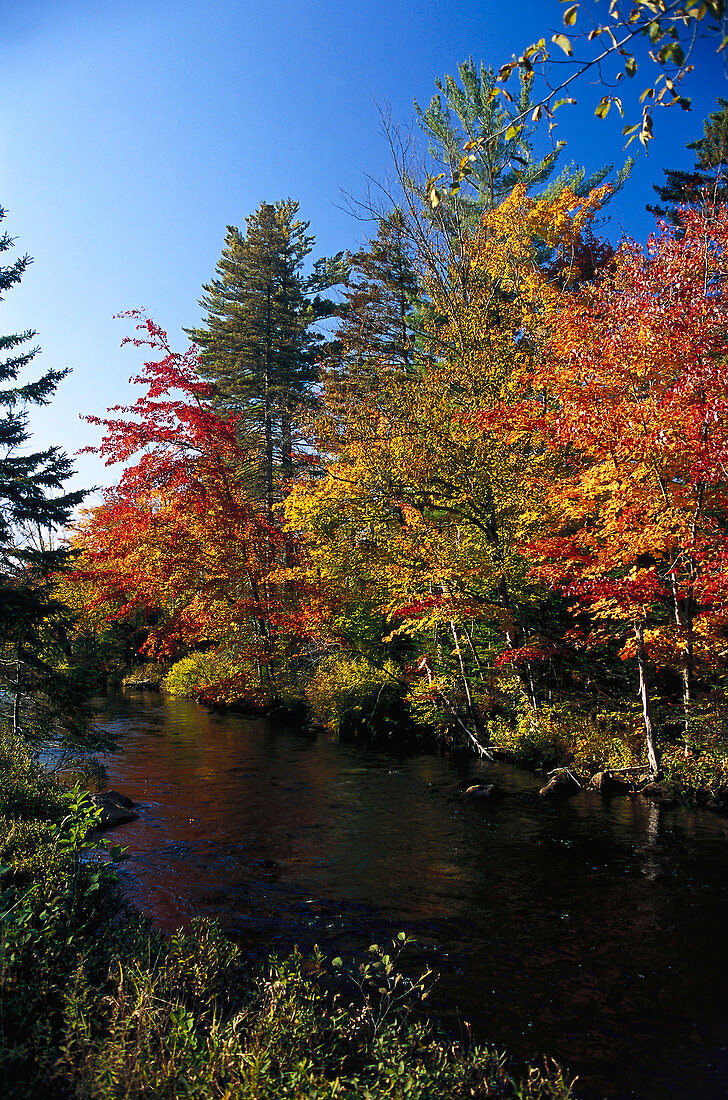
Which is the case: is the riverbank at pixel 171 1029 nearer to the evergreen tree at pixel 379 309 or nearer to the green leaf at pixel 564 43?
the green leaf at pixel 564 43


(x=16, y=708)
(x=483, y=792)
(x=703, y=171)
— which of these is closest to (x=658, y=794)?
(x=483, y=792)

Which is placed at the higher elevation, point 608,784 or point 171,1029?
point 171,1029

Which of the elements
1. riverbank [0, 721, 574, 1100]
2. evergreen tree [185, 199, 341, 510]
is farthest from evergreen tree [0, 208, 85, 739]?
evergreen tree [185, 199, 341, 510]

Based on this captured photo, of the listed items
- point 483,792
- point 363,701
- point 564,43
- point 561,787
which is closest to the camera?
point 564,43

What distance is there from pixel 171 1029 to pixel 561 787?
35.8 ft

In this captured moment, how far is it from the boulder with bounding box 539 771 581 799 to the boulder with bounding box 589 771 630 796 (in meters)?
0.41

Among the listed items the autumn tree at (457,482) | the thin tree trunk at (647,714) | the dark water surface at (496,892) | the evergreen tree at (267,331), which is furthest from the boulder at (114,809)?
the evergreen tree at (267,331)

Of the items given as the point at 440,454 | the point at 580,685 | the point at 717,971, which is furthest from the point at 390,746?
the point at 717,971

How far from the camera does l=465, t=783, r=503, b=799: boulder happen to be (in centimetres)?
1282

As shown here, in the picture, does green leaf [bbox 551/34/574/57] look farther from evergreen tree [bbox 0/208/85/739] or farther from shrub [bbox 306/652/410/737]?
shrub [bbox 306/652/410/737]

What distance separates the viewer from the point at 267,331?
31.4 meters

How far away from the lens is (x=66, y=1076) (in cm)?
345

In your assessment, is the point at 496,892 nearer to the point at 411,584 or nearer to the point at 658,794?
the point at 658,794

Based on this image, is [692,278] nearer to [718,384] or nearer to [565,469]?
[718,384]
